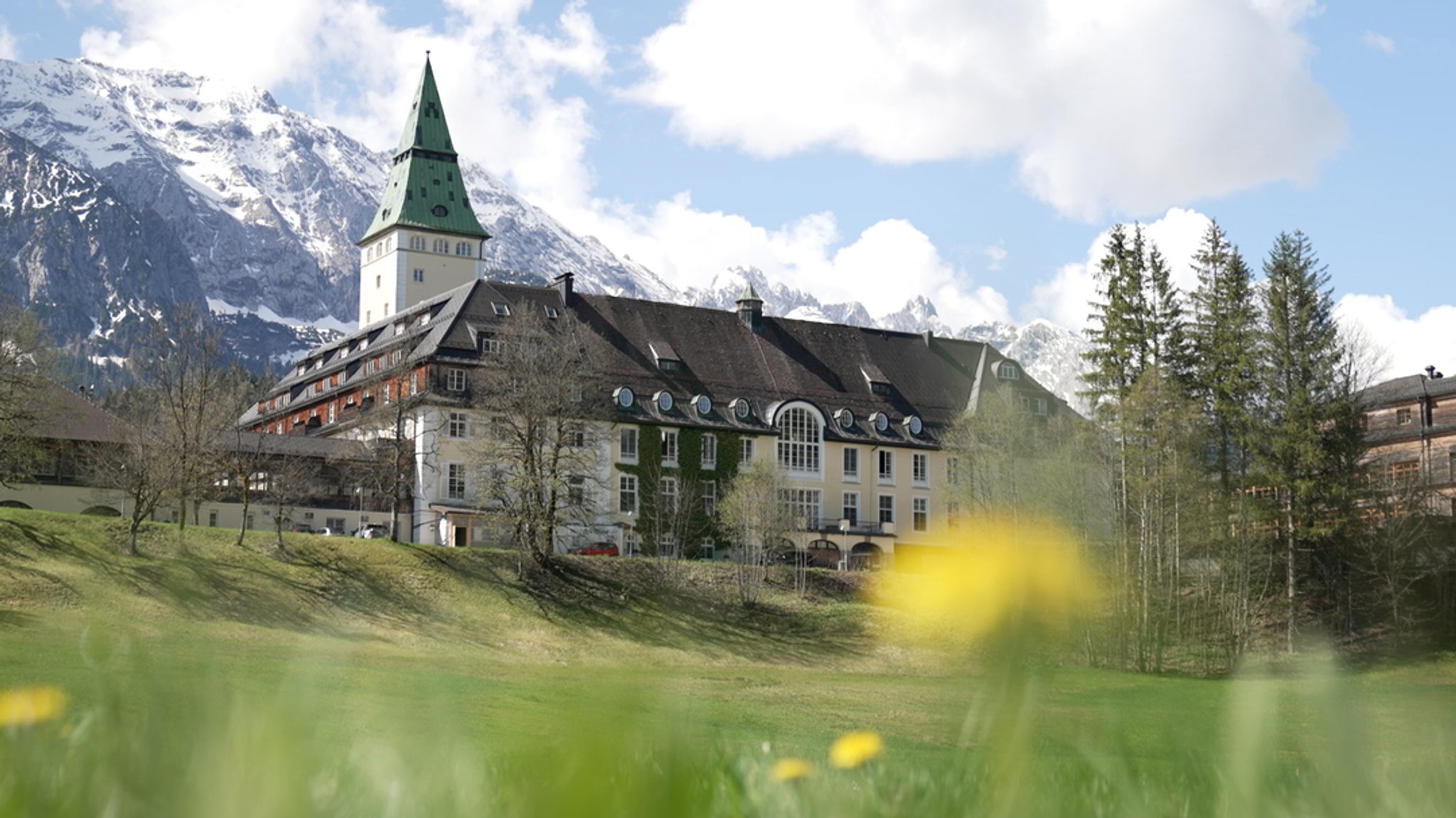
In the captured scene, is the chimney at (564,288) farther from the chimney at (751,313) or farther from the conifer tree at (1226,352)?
the conifer tree at (1226,352)

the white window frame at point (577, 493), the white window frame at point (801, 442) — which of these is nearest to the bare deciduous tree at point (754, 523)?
the white window frame at point (577, 493)

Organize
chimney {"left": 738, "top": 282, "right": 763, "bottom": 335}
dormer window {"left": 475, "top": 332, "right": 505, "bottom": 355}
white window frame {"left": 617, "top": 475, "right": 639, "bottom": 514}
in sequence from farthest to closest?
chimney {"left": 738, "top": 282, "right": 763, "bottom": 335} < white window frame {"left": 617, "top": 475, "right": 639, "bottom": 514} < dormer window {"left": 475, "top": 332, "right": 505, "bottom": 355}

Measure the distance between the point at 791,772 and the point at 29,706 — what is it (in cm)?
98

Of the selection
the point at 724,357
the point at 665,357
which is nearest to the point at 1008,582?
the point at 665,357

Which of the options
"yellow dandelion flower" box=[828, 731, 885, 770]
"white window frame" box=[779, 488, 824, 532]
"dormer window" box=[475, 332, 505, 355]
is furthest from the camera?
"white window frame" box=[779, 488, 824, 532]

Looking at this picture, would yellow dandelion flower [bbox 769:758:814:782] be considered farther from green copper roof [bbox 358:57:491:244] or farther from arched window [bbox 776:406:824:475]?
green copper roof [bbox 358:57:491:244]

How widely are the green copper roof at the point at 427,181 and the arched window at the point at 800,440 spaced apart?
69.1m

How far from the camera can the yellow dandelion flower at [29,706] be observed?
5.63 feet

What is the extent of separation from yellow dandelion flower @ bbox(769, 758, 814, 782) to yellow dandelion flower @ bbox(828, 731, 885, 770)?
45mm

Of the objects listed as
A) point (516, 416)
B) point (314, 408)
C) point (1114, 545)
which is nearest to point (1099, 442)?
point (1114, 545)

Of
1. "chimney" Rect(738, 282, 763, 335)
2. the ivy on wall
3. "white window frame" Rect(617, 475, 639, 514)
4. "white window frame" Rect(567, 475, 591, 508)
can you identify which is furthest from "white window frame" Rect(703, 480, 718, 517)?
"chimney" Rect(738, 282, 763, 335)

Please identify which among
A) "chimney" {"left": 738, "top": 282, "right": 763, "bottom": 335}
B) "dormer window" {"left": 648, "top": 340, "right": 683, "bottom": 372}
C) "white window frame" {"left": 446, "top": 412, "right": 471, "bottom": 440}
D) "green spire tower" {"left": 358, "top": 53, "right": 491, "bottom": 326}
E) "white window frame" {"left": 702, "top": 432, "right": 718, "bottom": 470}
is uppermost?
"green spire tower" {"left": 358, "top": 53, "right": 491, "bottom": 326}

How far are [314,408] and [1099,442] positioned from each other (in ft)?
162

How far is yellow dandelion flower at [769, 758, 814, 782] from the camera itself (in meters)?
2.00
